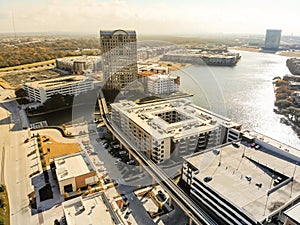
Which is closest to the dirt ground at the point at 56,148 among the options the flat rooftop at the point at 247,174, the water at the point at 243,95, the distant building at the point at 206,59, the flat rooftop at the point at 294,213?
the flat rooftop at the point at 247,174

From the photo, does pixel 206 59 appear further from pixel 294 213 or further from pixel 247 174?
pixel 294 213

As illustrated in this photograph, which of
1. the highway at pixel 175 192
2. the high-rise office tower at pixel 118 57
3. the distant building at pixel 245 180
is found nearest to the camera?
the distant building at pixel 245 180

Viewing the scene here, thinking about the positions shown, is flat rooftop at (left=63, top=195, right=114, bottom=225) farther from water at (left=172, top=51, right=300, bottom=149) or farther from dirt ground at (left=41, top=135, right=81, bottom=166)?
water at (left=172, top=51, right=300, bottom=149)

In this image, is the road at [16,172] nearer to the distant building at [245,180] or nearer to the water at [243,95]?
the distant building at [245,180]

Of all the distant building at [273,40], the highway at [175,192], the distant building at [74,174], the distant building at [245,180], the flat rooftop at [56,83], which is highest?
the distant building at [273,40]

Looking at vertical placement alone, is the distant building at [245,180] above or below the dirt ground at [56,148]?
above

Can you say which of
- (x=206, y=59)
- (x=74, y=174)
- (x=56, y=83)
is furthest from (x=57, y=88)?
(x=206, y=59)

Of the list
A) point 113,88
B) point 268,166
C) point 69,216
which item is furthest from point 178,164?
point 113,88
